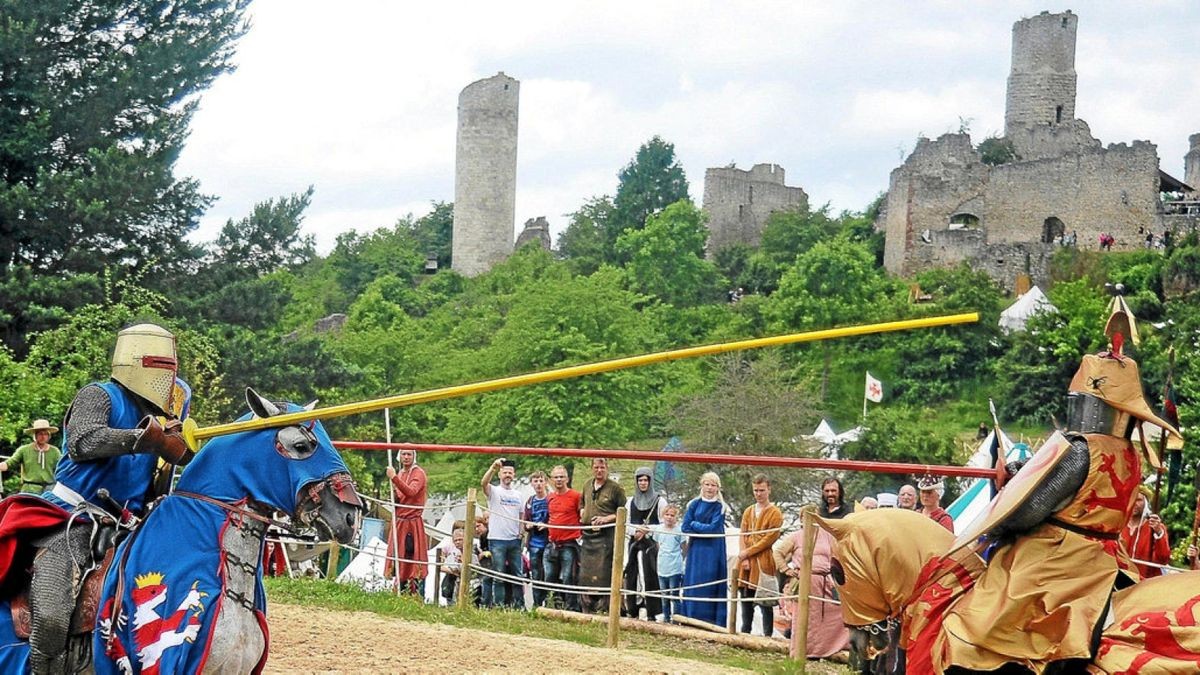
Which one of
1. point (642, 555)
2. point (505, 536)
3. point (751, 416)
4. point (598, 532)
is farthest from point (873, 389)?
point (598, 532)

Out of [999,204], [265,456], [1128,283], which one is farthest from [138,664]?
[999,204]

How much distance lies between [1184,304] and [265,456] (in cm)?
3655

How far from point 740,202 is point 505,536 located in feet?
219

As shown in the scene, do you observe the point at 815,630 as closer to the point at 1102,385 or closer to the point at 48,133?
the point at 1102,385

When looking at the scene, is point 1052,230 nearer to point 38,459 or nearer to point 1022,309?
point 1022,309

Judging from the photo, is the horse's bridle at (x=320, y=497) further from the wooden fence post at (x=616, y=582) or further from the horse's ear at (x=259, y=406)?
the wooden fence post at (x=616, y=582)

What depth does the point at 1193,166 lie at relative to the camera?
61375mm

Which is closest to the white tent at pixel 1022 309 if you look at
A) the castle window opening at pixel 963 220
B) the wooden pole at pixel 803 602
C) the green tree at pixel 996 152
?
the castle window opening at pixel 963 220

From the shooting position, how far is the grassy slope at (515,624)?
10805mm

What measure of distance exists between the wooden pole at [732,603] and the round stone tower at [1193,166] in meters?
54.0

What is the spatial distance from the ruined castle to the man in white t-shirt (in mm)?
43514

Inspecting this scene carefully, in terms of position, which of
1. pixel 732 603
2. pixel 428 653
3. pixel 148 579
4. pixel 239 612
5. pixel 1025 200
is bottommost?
pixel 428 653

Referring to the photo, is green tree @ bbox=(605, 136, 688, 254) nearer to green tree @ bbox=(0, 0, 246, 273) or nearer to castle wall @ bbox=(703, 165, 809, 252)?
castle wall @ bbox=(703, 165, 809, 252)

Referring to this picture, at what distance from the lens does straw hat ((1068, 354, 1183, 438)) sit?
5770 mm
